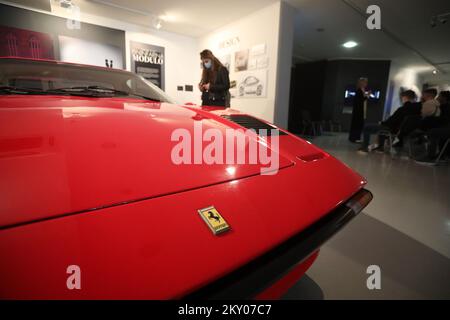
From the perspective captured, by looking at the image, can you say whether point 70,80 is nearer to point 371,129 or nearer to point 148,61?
point 148,61

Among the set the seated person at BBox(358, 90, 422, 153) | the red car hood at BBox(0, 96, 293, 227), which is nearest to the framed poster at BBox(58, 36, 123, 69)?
the red car hood at BBox(0, 96, 293, 227)

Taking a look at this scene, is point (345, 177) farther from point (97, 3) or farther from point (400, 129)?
point (97, 3)

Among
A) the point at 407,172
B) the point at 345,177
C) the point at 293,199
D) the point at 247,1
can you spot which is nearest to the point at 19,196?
the point at 293,199

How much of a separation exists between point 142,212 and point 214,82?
2952 millimetres

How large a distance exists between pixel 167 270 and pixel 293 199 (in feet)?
1.18

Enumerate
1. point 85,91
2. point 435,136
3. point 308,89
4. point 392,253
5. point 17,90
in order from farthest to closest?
point 308,89 < point 435,136 < point 392,253 < point 85,91 < point 17,90

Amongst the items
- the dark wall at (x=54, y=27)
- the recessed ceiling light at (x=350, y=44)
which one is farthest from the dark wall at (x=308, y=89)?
the dark wall at (x=54, y=27)

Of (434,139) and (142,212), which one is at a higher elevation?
(142,212)

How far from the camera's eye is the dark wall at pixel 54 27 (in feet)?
13.0

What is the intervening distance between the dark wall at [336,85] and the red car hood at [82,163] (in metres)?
8.09

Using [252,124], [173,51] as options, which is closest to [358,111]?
[173,51]

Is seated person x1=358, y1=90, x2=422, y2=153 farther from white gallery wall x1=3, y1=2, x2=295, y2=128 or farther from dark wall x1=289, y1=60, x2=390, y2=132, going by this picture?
dark wall x1=289, y1=60, x2=390, y2=132

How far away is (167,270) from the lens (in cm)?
36

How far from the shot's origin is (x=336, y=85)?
8.88 metres
